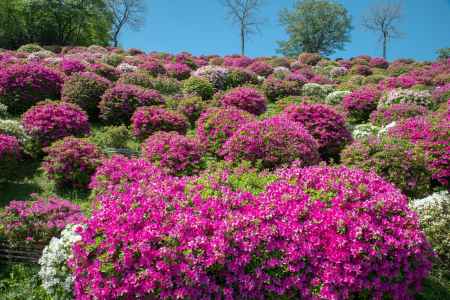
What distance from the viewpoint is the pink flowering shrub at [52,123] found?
1052 cm

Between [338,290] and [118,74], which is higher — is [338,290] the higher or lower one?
the lower one

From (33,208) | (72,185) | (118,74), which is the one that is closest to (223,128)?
(72,185)

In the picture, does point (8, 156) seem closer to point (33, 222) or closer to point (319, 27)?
point (33, 222)

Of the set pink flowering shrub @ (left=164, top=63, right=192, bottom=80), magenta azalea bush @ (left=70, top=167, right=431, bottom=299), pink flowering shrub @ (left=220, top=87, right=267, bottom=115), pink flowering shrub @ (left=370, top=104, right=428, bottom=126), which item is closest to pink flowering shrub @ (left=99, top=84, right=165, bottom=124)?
pink flowering shrub @ (left=220, top=87, right=267, bottom=115)

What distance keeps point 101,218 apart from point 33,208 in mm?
2306

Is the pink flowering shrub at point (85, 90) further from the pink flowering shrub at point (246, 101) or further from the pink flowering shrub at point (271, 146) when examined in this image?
the pink flowering shrub at point (271, 146)

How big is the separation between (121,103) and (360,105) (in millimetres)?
9426

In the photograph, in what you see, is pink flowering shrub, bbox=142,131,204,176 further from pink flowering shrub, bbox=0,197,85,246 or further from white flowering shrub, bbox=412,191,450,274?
white flowering shrub, bbox=412,191,450,274

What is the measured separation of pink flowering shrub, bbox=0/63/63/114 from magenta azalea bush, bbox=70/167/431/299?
1043 cm

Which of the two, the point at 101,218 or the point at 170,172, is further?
the point at 170,172

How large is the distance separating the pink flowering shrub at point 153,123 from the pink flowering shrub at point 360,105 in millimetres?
7862

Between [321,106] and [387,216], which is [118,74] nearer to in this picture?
[321,106]

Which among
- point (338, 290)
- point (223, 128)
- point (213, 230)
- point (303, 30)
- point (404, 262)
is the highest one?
point (303, 30)

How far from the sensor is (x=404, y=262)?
4531 millimetres
